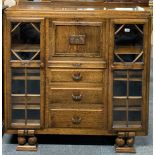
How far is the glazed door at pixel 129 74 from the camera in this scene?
8.29ft

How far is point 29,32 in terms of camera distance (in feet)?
8.38

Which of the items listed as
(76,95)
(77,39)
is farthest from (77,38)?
(76,95)

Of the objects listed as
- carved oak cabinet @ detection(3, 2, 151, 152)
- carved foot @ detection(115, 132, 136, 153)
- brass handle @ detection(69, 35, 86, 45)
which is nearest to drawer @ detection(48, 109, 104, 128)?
carved oak cabinet @ detection(3, 2, 151, 152)

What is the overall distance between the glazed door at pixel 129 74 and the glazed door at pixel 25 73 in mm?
435

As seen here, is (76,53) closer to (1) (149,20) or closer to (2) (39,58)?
(2) (39,58)

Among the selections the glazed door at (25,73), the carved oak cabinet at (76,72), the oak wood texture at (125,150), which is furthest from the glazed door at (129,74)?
the glazed door at (25,73)

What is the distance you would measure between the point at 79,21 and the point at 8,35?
0.43 m

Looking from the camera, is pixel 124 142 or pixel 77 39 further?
pixel 124 142

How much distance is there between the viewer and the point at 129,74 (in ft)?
8.50

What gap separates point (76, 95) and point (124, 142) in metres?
0.43

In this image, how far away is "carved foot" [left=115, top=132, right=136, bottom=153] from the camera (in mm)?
2639

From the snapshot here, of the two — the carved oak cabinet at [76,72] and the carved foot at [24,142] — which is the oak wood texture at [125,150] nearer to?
the carved oak cabinet at [76,72]

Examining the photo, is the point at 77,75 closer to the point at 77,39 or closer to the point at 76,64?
the point at 76,64

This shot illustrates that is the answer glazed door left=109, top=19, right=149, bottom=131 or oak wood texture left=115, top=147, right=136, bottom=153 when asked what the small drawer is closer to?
glazed door left=109, top=19, right=149, bottom=131
